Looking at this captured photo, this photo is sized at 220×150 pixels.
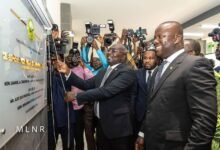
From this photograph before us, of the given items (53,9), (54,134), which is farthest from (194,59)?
(53,9)

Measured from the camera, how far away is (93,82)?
2625mm

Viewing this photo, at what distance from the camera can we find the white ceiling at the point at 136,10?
546 centimetres

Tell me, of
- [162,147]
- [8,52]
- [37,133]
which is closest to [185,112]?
[162,147]

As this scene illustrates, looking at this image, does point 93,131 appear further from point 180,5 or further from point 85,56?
point 180,5

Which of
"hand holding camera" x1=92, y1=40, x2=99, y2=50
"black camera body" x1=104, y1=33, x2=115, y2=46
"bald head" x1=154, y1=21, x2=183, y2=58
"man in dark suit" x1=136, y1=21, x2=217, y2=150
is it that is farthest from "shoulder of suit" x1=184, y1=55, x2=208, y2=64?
"hand holding camera" x1=92, y1=40, x2=99, y2=50

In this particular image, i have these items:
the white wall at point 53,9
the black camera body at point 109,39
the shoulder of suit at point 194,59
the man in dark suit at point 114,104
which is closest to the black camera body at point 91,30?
the black camera body at point 109,39

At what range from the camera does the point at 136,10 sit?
6102 millimetres

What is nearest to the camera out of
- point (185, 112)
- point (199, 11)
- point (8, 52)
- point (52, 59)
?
point (8, 52)

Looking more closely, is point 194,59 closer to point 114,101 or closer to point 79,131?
point 114,101

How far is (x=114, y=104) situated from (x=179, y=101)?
3.06 ft

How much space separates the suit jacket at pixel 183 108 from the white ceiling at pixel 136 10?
162 inches

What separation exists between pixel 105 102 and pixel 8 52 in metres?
1.21

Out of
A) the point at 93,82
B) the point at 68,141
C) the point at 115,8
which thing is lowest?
the point at 68,141

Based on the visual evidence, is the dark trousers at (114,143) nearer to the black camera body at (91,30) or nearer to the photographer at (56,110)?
the photographer at (56,110)
